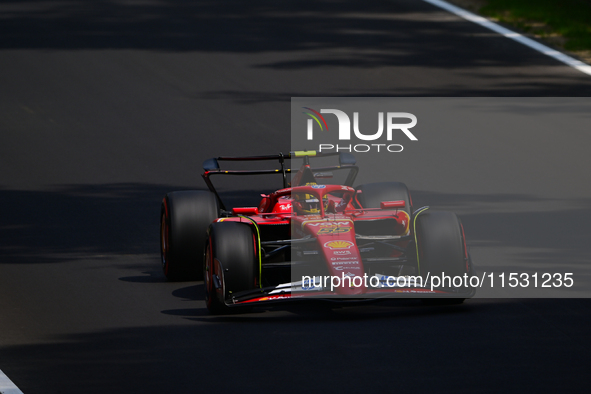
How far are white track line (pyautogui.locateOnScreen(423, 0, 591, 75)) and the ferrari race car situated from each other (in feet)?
37.3

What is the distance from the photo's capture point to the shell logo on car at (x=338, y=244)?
27.8ft

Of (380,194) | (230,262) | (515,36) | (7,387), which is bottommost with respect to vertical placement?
(7,387)

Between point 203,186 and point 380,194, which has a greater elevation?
point 380,194

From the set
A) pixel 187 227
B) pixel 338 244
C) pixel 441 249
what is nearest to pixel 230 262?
pixel 338 244

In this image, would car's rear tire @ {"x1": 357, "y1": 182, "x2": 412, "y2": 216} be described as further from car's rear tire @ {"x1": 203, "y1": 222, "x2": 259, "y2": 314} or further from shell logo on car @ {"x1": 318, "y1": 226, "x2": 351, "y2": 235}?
car's rear tire @ {"x1": 203, "y1": 222, "x2": 259, "y2": 314}

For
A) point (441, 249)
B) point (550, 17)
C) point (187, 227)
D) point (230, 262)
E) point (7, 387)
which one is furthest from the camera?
point (550, 17)

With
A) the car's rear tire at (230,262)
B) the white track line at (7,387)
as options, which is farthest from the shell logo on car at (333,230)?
the white track line at (7,387)

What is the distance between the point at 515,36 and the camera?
2202cm

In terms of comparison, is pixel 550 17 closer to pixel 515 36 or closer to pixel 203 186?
pixel 515 36

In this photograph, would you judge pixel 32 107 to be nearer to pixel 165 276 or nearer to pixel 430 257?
pixel 165 276

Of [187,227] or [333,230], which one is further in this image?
[187,227]

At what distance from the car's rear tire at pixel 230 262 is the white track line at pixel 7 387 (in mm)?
1906

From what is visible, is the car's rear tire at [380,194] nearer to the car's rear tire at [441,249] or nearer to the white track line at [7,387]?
the car's rear tire at [441,249]

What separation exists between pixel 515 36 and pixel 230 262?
1492cm
